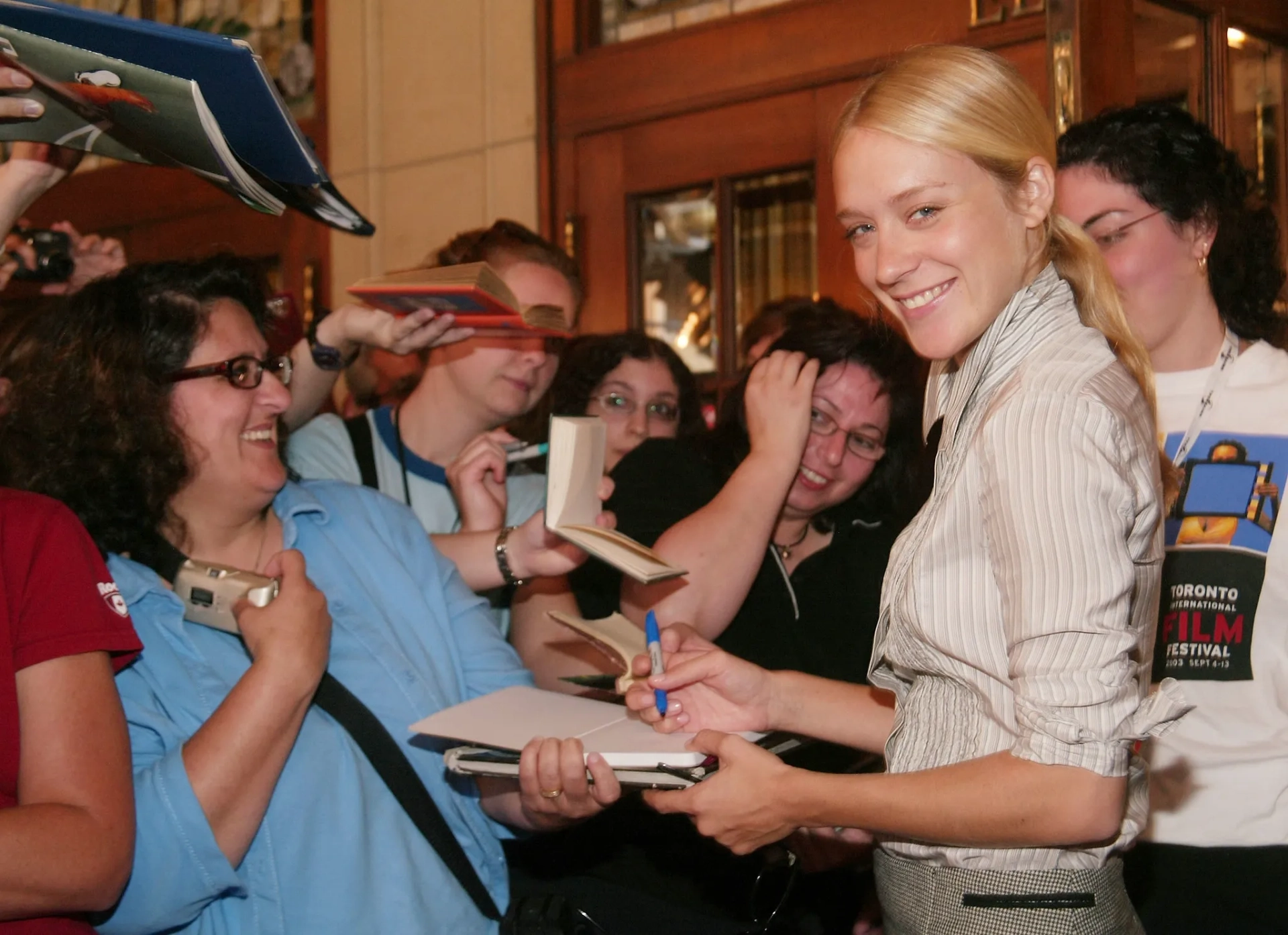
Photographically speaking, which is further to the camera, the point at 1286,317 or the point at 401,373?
the point at 401,373

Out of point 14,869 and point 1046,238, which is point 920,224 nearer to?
point 1046,238

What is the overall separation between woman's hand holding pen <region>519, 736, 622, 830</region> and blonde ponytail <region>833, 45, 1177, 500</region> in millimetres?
736

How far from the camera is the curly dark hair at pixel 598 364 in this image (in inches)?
113

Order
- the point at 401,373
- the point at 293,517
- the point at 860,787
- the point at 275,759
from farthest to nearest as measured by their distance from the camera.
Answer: the point at 401,373
the point at 293,517
the point at 275,759
the point at 860,787

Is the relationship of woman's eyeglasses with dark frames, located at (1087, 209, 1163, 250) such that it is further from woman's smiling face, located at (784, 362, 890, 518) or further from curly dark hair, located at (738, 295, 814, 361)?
curly dark hair, located at (738, 295, 814, 361)

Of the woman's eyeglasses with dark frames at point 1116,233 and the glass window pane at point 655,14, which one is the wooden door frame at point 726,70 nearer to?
the glass window pane at point 655,14

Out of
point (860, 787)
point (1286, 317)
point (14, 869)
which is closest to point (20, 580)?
point (14, 869)

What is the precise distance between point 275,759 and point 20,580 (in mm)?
373

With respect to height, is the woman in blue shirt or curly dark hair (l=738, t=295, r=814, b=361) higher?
curly dark hair (l=738, t=295, r=814, b=361)

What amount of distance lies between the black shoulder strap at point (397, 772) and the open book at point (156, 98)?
0.67 meters

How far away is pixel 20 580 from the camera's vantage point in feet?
4.48

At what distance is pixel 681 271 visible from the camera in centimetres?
367

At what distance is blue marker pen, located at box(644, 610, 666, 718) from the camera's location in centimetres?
162

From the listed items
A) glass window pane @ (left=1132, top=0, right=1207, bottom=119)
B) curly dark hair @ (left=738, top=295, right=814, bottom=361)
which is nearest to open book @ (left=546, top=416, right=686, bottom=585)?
curly dark hair @ (left=738, top=295, right=814, bottom=361)
